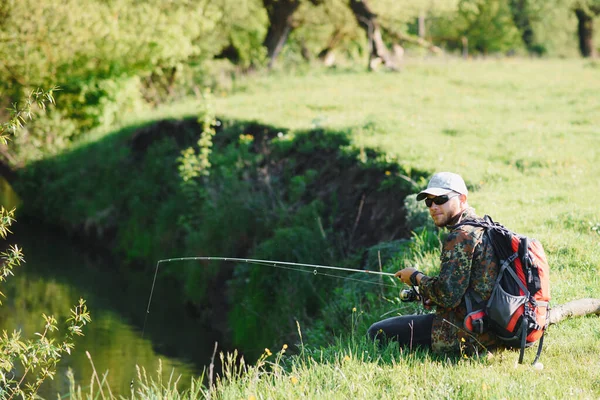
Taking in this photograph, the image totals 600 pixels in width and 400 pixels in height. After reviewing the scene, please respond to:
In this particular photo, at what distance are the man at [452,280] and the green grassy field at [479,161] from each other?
167 millimetres

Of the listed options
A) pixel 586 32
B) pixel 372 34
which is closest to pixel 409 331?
pixel 372 34

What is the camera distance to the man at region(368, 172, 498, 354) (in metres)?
4.85

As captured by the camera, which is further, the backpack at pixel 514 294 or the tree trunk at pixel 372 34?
the tree trunk at pixel 372 34

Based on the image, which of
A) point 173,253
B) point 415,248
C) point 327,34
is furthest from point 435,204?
point 327,34

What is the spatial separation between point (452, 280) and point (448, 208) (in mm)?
534

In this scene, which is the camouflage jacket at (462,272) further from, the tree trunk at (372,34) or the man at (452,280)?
the tree trunk at (372,34)

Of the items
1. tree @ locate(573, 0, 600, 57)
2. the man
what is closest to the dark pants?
the man

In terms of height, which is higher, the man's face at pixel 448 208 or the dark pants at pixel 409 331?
the man's face at pixel 448 208

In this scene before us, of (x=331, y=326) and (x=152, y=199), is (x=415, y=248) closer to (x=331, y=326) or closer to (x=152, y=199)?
(x=331, y=326)

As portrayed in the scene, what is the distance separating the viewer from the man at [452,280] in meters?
4.85

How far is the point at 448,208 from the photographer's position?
16.7 feet

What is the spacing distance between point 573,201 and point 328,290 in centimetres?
327

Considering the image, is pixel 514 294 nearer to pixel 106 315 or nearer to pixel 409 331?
pixel 409 331

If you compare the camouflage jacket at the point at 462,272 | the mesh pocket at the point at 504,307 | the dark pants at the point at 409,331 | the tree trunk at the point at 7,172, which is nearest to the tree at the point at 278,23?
the tree trunk at the point at 7,172
